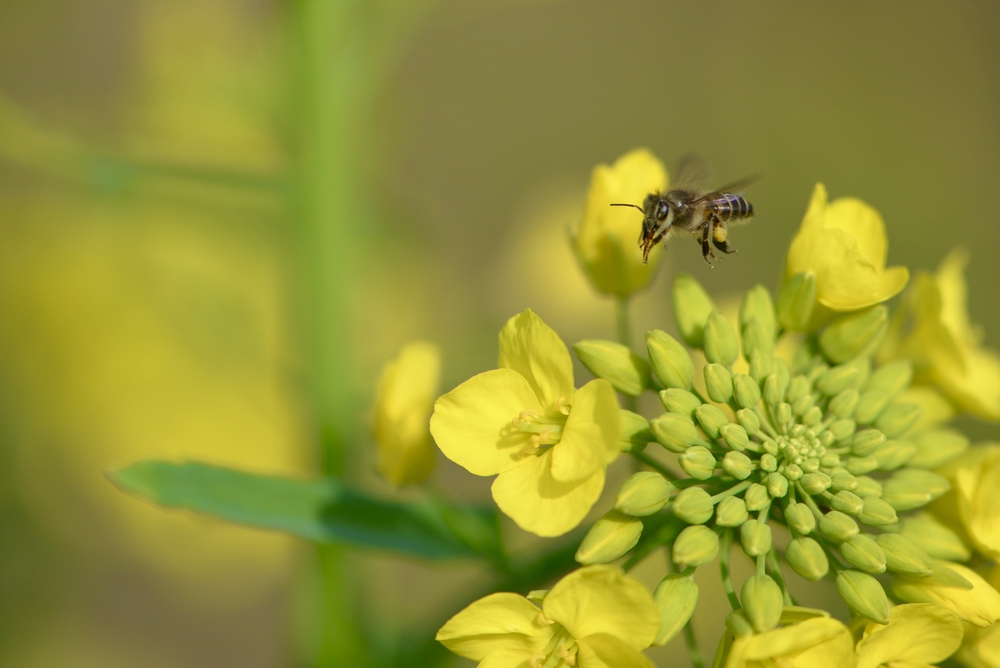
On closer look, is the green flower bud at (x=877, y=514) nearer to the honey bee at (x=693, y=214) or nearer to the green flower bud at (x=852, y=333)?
the green flower bud at (x=852, y=333)

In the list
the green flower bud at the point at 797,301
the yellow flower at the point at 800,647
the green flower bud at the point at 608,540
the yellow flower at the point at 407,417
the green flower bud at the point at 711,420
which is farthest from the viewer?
the yellow flower at the point at 407,417

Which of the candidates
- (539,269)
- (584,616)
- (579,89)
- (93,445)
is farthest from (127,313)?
(579,89)

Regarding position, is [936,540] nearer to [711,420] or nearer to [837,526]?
[837,526]

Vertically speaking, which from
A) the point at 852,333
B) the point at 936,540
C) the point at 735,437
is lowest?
the point at 936,540

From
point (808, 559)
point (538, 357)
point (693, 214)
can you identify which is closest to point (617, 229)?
point (693, 214)

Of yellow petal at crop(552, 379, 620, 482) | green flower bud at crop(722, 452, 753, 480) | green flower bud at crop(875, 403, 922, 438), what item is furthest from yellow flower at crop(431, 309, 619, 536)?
green flower bud at crop(875, 403, 922, 438)

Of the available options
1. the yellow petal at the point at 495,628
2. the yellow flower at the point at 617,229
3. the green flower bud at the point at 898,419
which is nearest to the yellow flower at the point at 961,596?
the green flower bud at the point at 898,419

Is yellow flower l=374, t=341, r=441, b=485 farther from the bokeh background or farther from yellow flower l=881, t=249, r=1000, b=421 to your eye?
yellow flower l=881, t=249, r=1000, b=421

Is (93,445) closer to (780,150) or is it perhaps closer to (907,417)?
(907,417)
